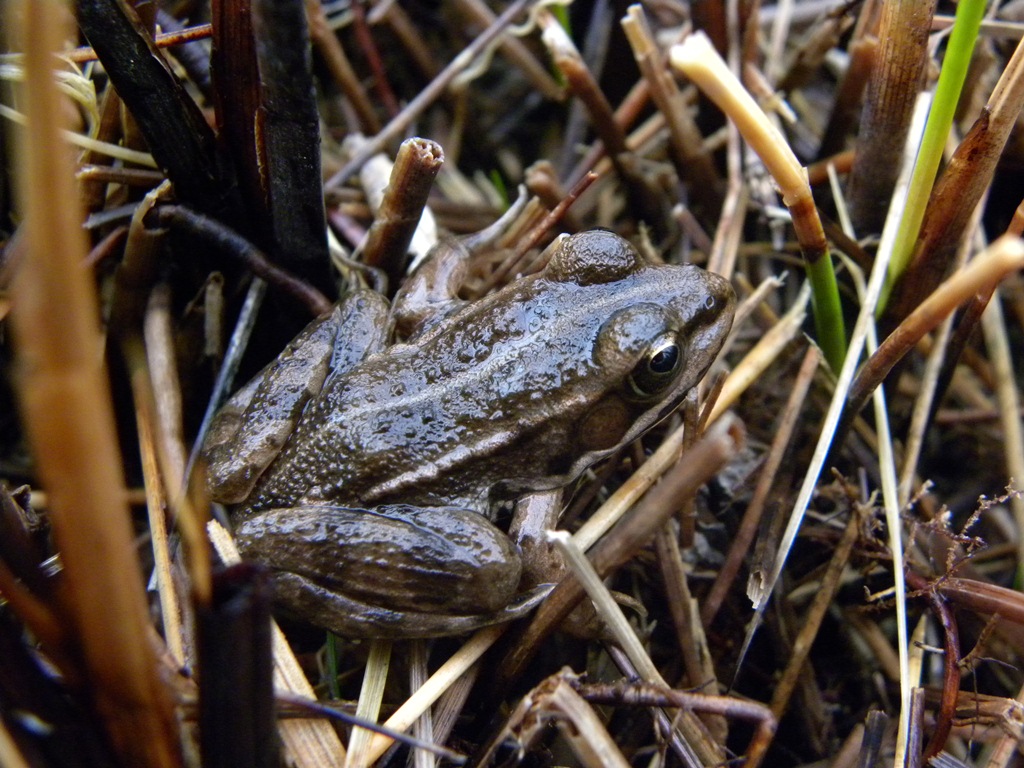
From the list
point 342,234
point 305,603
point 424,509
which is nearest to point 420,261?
point 342,234

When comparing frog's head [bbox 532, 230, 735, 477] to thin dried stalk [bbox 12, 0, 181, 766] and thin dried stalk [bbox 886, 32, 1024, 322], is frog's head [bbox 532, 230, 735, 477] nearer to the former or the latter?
thin dried stalk [bbox 886, 32, 1024, 322]

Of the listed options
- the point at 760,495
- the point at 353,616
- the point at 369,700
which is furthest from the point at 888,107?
the point at 369,700

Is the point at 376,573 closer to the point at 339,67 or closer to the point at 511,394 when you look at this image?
the point at 511,394

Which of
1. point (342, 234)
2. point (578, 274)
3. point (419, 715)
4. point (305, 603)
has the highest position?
point (342, 234)

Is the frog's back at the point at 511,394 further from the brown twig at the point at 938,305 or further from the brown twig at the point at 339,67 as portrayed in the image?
the brown twig at the point at 339,67

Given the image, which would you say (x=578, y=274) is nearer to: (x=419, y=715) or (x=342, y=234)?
(x=342, y=234)

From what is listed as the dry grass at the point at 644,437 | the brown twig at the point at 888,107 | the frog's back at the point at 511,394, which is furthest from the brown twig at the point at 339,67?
the brown twig at the point at 888,107
